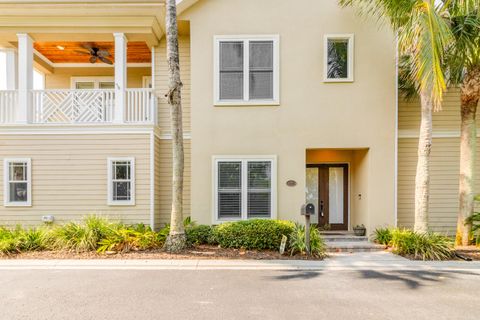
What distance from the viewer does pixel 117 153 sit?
10.1 metres

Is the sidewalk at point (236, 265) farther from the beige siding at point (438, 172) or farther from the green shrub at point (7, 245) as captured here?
the beige siding at point (438, 172)

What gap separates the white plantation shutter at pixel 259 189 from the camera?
32.8 ft

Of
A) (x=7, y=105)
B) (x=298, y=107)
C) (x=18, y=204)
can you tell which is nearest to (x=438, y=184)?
(x=298, y=107)

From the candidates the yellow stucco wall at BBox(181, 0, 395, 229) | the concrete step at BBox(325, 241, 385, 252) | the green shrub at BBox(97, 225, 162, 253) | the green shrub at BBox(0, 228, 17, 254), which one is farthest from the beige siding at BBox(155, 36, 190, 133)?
the concrete step at BBox(325, 241, 385, 252)

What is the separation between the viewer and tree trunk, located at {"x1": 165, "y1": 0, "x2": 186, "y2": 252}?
321 inches

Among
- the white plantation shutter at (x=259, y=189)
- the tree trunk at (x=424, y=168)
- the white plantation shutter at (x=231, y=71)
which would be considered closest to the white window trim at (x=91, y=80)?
the white plantation shutter at (x=231, y=71)

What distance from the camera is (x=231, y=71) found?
1012 cm

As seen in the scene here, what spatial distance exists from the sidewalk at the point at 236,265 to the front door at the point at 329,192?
3.51m

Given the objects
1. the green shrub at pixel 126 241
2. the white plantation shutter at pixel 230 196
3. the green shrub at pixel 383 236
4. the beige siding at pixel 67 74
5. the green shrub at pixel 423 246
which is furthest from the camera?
the beige siding at pixel 67 74

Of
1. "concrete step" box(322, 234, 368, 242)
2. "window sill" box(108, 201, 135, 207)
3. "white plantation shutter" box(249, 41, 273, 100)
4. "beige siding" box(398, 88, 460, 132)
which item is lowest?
"concrete step" box(322, 234, 368, 242)

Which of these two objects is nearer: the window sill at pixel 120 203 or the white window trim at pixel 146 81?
the window sill at pixel 120 203

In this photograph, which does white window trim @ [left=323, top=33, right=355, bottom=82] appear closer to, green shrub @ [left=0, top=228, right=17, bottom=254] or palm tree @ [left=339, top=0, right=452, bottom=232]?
palm tree @ [left=339, top=0, right=452, bottom=232]

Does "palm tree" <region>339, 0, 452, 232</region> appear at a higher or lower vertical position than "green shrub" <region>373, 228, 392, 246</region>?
higher

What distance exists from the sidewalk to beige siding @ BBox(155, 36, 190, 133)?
4.95 metres
